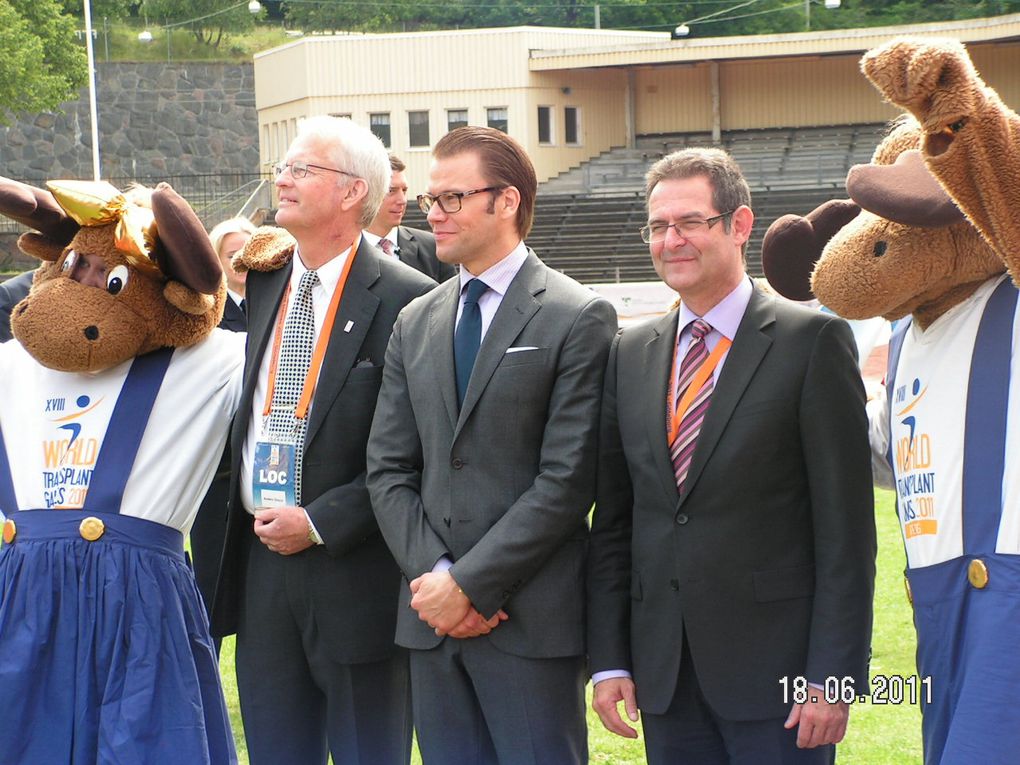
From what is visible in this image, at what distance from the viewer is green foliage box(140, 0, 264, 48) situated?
5162 cm

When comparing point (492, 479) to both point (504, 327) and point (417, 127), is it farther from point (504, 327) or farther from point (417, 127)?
point (417, 127)

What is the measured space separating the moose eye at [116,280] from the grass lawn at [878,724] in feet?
7.58

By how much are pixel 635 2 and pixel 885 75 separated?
5471 cm

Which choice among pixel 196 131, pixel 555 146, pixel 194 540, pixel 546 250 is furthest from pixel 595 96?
pixel 194 540

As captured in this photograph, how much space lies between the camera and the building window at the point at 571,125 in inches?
1529

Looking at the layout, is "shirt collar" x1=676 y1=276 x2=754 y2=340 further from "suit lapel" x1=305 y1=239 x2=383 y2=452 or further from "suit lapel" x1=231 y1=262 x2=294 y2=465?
"suit lapel" x1=231 y1=262 x2=294 y2=465

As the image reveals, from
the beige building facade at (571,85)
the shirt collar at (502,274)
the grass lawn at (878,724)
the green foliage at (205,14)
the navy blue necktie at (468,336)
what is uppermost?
the green foliage at (205,14)

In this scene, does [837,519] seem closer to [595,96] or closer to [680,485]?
[680,485]

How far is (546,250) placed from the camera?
33.0 metres

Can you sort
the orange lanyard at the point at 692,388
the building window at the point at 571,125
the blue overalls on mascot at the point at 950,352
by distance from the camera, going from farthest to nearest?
the building window at the point at 571,125
the orange lanyard at the point at 692,388
the blue overalls on mascot at the point at 950,352

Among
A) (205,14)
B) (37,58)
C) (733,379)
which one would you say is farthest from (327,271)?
(205,14)

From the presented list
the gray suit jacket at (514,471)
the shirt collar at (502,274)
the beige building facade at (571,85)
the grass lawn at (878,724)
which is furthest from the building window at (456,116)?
the gray suit jacket at (514,471)

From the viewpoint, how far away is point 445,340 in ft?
12.6

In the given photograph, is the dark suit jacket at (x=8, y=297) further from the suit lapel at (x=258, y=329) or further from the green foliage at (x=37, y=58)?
the green foliage at (x=37, y=58)
